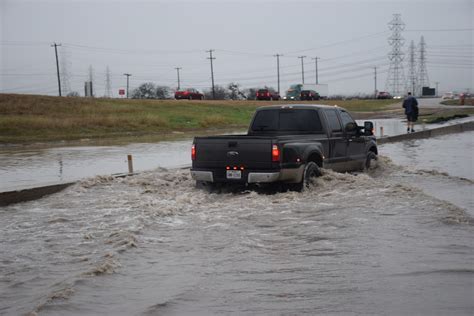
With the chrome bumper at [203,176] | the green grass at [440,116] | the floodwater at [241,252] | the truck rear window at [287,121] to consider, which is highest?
the truck rear window at [287,121]

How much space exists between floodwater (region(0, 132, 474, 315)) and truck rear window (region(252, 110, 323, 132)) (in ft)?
3.73

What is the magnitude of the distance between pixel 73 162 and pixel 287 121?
880 centimetres

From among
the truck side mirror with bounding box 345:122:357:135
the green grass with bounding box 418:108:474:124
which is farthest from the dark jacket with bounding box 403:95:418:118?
the truck side mirror with bounding box 345:122:357:135

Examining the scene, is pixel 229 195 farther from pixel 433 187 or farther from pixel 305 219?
pixel 433 187

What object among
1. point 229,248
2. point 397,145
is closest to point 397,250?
Answer: point 229,248

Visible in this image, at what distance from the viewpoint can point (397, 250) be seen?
7.51m

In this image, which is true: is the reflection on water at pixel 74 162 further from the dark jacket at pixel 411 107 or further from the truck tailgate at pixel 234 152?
the dark jacket at pixel 411 107

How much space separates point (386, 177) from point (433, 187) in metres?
1.58

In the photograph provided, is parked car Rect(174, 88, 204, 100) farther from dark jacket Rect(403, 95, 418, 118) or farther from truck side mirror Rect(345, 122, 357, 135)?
truck side mirror Rect(345, 122, 357, 135)

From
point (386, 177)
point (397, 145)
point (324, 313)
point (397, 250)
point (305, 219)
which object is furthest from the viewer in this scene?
point (397, 145)

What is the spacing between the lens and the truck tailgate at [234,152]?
10891mm

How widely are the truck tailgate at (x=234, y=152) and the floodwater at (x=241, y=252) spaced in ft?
2.06

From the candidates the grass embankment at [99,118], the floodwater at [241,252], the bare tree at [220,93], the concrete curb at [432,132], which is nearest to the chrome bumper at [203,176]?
the floodwater at [241,252]

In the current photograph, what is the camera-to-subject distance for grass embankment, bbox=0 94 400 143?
110 ft
